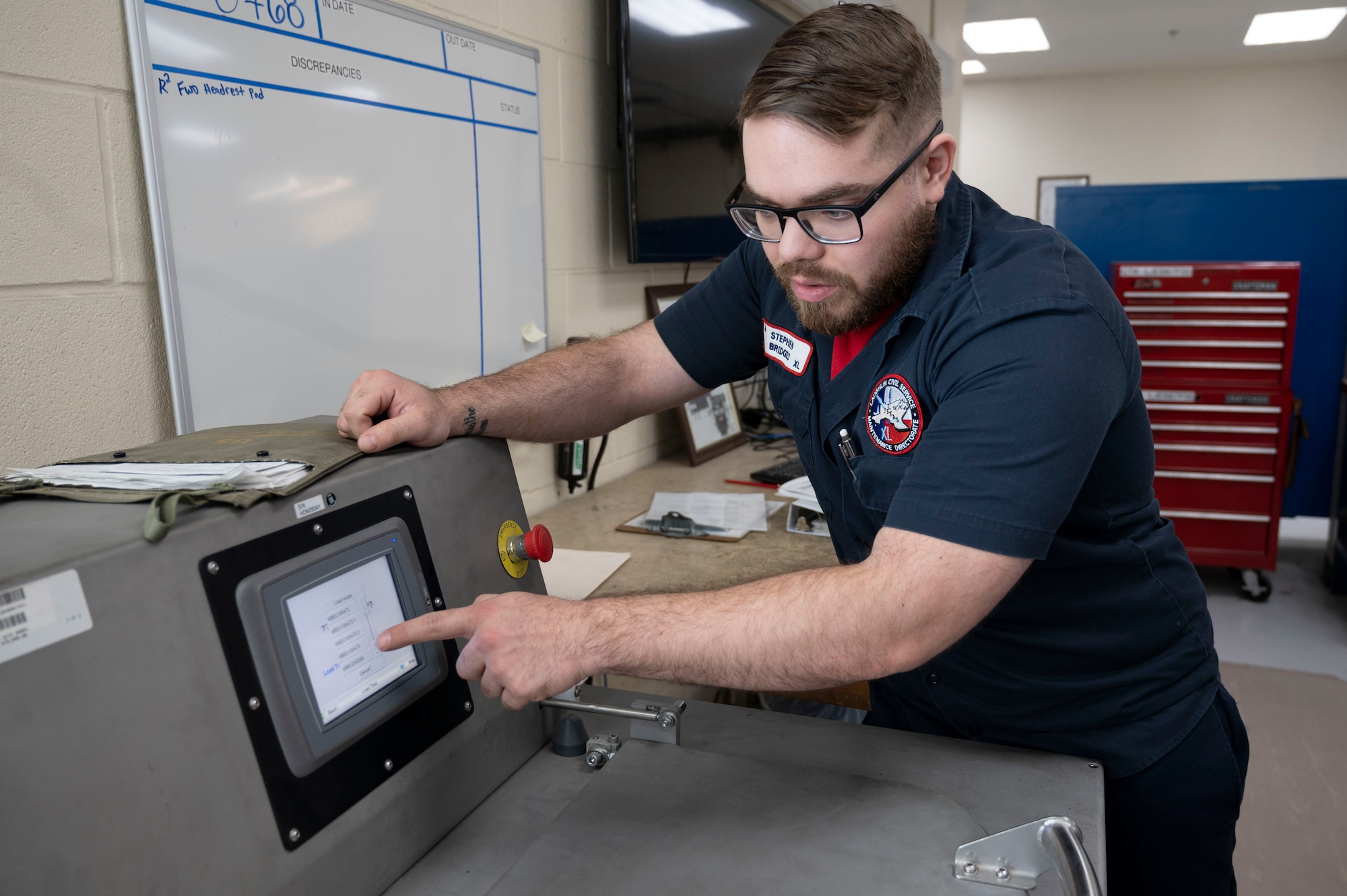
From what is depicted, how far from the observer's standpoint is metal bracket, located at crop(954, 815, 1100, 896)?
619 mm

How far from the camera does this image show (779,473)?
2.05 metres

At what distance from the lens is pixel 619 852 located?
0.66 meters

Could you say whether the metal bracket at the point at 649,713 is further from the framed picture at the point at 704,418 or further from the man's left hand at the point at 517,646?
the framed picture at the point at 704,418

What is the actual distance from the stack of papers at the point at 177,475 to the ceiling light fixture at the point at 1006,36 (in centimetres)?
667

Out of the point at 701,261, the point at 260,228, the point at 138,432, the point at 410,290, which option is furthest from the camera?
the point at 701,261

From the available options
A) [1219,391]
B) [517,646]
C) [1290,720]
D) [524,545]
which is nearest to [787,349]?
[524,545]

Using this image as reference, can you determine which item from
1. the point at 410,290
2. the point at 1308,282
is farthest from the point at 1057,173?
the point at 410,290

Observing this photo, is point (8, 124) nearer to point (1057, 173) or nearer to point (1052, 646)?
point (1052, 646)

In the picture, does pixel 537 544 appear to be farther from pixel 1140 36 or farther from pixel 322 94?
pixel 1140 36

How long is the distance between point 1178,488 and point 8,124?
3877 millimetres

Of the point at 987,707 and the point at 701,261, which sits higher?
the point at 701,261

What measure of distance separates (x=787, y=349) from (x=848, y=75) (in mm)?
357

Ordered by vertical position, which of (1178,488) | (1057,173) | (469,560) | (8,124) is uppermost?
(1057,173)

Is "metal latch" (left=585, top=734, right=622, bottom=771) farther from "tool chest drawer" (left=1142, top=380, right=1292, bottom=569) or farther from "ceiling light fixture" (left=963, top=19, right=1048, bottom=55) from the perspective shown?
"ceiling light fixture" (left=963, top=19, right=1048, bottom=55)
